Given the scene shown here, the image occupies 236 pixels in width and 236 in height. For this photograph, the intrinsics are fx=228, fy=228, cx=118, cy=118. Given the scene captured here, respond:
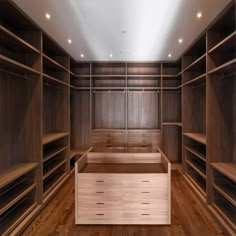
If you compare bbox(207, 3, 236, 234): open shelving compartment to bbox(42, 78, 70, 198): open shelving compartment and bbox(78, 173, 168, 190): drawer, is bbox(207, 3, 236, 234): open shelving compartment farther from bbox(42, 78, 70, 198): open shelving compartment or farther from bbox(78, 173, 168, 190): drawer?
bbox(42, 78, 70, 198): open shelving compartment

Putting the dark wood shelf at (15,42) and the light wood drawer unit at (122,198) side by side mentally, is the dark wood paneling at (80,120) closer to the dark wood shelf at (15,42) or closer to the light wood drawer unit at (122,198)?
the dark wood shelf at (15,42)

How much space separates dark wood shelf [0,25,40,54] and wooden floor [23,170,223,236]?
7.03ft

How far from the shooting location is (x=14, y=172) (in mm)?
2615

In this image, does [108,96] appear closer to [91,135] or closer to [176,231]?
[91,135]

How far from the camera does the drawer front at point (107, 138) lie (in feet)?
16.9

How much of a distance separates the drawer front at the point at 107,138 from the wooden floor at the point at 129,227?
1857mm

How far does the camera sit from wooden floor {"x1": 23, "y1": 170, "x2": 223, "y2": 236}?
2531 mm

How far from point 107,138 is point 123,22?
2828 millimetres

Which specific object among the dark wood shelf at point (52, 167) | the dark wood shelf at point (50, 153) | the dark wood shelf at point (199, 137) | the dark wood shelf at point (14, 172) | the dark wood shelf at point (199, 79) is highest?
the dark wood shelf at point (199, 79)

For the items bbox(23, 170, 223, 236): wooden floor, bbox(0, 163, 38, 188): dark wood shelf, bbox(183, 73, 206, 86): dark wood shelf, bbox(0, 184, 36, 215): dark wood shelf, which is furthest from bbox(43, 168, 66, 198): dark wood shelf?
bbox(183, 73, 206, 86): dark wood shelf

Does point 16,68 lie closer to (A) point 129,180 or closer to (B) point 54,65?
(B) point 54,65

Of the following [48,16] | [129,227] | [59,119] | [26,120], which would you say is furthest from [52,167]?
[48,16]

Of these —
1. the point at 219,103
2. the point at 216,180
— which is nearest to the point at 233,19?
the point at 219,103

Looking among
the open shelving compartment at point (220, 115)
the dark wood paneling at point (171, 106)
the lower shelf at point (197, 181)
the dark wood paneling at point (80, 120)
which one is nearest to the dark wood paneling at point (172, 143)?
the dark wood paneling at point (171, 106)
